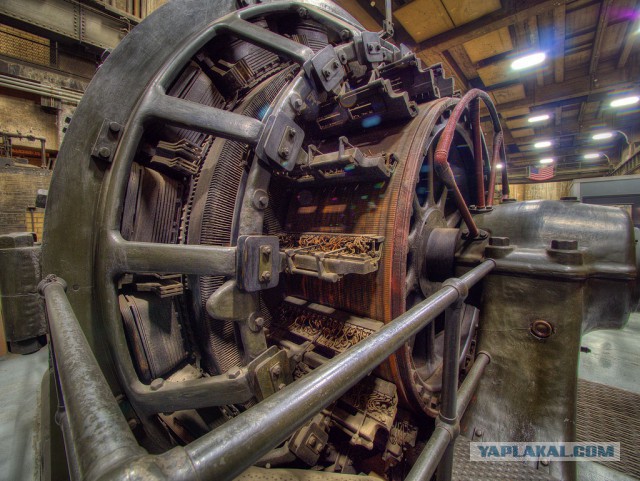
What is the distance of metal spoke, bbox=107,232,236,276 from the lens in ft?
3.65

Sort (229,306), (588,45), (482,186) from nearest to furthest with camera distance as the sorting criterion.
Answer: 1. (229,306)
2. (482,186)
3. (588,45)

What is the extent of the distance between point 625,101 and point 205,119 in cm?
1101

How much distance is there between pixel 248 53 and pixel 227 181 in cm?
93

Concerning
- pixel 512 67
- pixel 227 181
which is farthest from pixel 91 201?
pixel 512 67

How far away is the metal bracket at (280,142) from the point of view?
121cm

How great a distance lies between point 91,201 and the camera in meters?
1.26

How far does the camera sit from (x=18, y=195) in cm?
475

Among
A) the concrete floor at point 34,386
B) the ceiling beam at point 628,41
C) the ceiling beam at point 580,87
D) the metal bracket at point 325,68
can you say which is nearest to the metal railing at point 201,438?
the metal bracket at point 325,68

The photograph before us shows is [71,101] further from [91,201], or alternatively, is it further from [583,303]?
[583,303]

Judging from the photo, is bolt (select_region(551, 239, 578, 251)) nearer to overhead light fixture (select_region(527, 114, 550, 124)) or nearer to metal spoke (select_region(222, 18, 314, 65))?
metal spoke (select_region(222, 18, 314, 65))

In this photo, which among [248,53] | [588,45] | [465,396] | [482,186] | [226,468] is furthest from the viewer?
[588,45]

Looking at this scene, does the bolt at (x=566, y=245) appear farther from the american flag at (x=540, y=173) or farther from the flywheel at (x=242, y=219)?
the american flag at (x=540, y=173)

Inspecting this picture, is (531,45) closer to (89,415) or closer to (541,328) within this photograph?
(541,328)

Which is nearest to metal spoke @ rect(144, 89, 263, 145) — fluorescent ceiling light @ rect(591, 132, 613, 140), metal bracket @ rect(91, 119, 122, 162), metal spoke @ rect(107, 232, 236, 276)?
metal bracket @ rect(91, 119, 122, 162)
